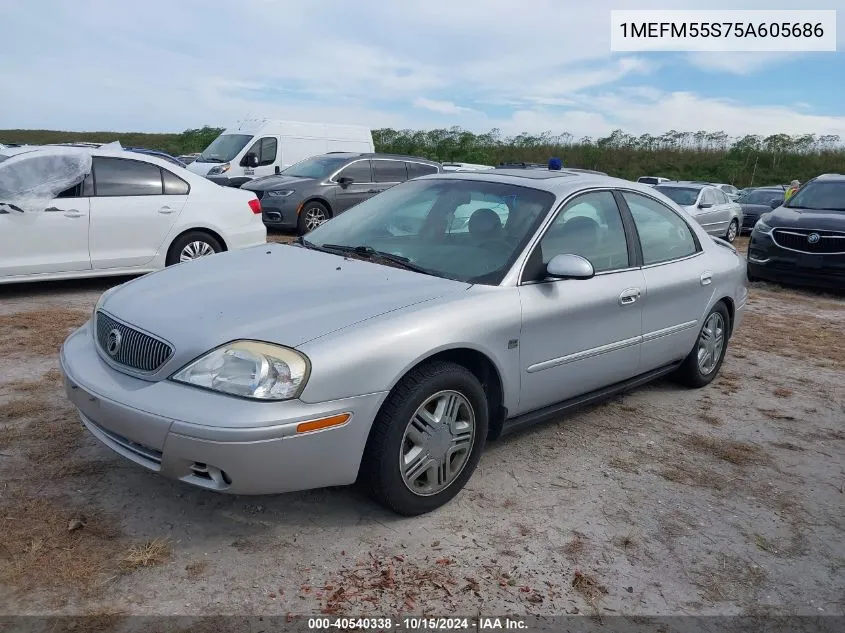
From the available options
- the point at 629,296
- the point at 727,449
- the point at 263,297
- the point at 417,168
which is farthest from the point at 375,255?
the point at 417,168

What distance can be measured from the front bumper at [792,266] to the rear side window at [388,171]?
662 cm

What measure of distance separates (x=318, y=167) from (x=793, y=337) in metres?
9.20

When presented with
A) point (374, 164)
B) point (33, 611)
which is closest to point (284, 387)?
point (33, 611)

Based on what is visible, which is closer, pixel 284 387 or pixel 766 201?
pixel 284 387

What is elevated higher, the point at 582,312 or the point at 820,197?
the point at 820,197

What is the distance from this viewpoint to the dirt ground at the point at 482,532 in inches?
110

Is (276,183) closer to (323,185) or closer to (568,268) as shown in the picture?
(323,185)

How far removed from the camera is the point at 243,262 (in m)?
4.07

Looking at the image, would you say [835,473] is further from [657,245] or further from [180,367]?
[180,367]

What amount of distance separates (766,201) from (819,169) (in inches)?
1241

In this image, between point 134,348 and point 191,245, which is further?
point 191,245

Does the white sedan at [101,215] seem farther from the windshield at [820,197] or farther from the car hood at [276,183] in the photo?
the windshield at [820,197]

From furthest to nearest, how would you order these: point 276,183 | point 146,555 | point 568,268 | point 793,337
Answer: point 276,183 → point 793,337 → point 568,268 → point 146,555

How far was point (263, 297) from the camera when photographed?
3.38 metres
